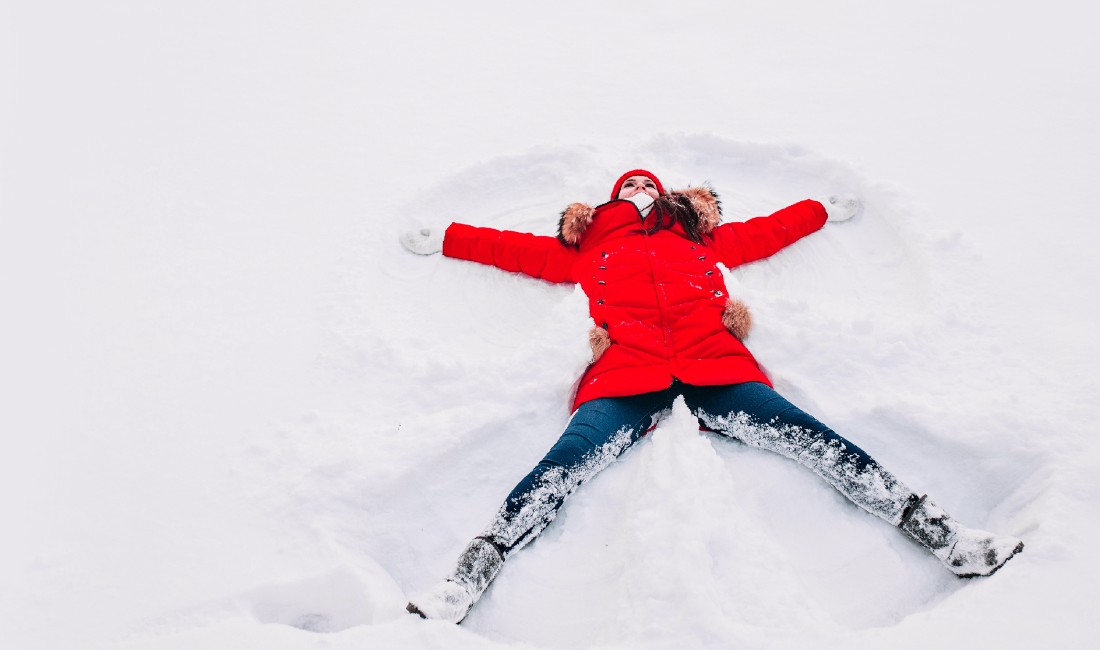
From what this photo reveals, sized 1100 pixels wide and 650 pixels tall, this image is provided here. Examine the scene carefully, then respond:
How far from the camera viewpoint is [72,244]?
3.12 metres

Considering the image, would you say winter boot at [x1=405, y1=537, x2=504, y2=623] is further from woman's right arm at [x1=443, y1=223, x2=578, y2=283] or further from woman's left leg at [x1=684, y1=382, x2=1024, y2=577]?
woman's right arm at [x1=443, y1=223, x2=578, y2=283]

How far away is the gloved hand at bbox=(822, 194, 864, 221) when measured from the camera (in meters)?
3.22

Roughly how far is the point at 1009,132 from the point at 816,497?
261 centimetres

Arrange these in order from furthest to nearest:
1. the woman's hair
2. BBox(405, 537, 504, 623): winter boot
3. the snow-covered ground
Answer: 1. the woman's hair
2. the snow-covered ground
3. BBox(405, 537, 504, 623): winter boot

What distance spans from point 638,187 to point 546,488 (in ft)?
4.99

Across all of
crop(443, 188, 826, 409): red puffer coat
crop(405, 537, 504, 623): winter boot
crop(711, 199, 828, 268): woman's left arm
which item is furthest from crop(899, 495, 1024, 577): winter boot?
crop(711, 199, 828, 268): woman's left arm

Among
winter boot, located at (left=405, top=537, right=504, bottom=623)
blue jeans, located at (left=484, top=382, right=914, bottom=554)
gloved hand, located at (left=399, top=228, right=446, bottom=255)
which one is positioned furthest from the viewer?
gloved hand, located at (left=399, top=228, right=446, bottom=255)

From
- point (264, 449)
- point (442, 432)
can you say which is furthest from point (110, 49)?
point (442, 432)

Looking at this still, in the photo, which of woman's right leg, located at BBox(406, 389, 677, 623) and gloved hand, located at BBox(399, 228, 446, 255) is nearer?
woman's right leg, located at BBox(406, 389, 677, 623)

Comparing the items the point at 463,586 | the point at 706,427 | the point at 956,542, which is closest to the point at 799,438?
the point at 706,427

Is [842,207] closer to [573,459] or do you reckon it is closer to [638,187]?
[638,187]

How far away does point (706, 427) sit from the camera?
2.33m

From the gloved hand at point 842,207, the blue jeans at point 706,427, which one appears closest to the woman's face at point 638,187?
the gloved hand at point 842,207

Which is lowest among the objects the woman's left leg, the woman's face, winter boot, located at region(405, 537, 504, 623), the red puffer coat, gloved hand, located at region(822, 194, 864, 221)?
winter boot, located at region(405, 537, 504, 623)
